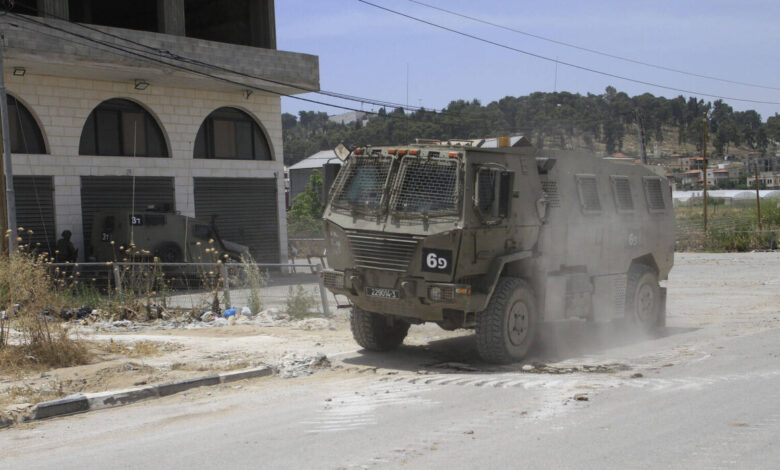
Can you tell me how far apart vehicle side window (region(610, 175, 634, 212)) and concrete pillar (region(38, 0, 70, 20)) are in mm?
15414

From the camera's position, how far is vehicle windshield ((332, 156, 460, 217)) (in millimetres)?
9156

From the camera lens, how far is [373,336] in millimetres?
10344

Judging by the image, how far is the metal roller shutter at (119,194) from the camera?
21.7 metres

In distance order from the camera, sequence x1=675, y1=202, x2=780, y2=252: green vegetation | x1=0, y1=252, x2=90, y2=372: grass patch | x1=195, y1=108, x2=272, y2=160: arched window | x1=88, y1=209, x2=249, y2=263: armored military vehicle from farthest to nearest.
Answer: x1=675, y1=202, x2=780, y2=252: green vegetation → x1=195, y1=108, x2=272, y2=160: arched window → x1=88, y1=209, x2=249, y2=263: armored military vehicle → x1=0, y1=252, x2=90, y2=372: grass patch

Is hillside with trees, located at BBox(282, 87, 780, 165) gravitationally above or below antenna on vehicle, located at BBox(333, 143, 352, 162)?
above

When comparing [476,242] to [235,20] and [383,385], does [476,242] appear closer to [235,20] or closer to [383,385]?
[383,385]

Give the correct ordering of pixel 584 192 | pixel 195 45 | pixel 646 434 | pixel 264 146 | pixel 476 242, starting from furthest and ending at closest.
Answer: pixel 264 146 < pixel 195 45 < pixel 584 192 < pixel 476 242 < pixel 646 434

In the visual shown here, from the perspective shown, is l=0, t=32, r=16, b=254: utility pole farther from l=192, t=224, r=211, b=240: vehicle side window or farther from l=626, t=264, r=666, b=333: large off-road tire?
l=626, t=264, r=666, b=333: large off-road tire

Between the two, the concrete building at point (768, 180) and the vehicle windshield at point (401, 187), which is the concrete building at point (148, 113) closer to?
the vehicle windshield at point (401, 187)

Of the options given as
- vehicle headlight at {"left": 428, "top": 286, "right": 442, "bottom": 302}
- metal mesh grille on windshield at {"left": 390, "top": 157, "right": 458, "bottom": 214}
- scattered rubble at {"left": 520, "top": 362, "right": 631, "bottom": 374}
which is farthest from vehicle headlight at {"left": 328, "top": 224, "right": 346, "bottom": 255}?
scattered rubble at {"left": 520, "top": 362, "right": 631, "bottom": 374}

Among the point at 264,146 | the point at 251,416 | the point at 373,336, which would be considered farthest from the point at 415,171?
the point at 264,146

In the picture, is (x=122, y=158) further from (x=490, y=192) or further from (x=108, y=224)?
(x=490, y=192)

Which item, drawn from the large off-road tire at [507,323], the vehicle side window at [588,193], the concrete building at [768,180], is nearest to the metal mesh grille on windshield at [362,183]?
the large off-road tire at [507,323]

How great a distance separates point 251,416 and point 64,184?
16.2 meters
